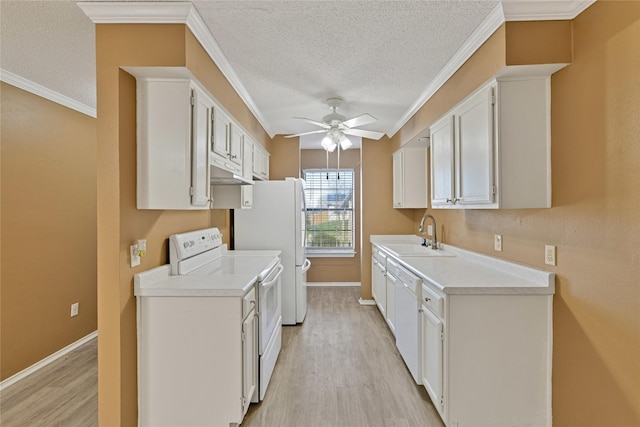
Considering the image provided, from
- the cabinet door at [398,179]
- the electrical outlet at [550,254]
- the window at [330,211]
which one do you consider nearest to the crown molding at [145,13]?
the electrical outlet at [550,254]

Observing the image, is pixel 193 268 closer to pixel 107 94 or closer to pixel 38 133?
pixel 107 94

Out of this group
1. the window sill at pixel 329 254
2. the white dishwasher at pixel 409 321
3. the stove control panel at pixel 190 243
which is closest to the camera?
the stove control panel at pixel 190 243

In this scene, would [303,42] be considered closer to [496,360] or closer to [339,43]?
[339,43]

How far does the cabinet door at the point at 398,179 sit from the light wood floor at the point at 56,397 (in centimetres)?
384

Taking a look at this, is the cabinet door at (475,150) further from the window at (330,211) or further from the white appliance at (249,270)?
the window at (330,211)

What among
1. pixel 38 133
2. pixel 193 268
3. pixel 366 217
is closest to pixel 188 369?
pixel 193 268

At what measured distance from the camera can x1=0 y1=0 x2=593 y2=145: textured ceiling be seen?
1.77m

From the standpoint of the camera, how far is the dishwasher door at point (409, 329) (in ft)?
7.66

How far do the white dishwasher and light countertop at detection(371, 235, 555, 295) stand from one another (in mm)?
121

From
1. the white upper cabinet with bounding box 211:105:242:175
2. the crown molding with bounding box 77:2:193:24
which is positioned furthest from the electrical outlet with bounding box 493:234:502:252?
the crown molding with bounding box 77:2:193:24

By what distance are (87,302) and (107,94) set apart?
8.40 ft

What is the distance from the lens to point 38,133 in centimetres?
276

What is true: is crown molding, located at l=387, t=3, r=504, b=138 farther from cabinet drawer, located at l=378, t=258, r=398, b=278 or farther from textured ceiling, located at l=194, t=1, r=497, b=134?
cabinet drawer, located at l=378, t=258, r=398, b=278

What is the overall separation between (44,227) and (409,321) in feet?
11.2
